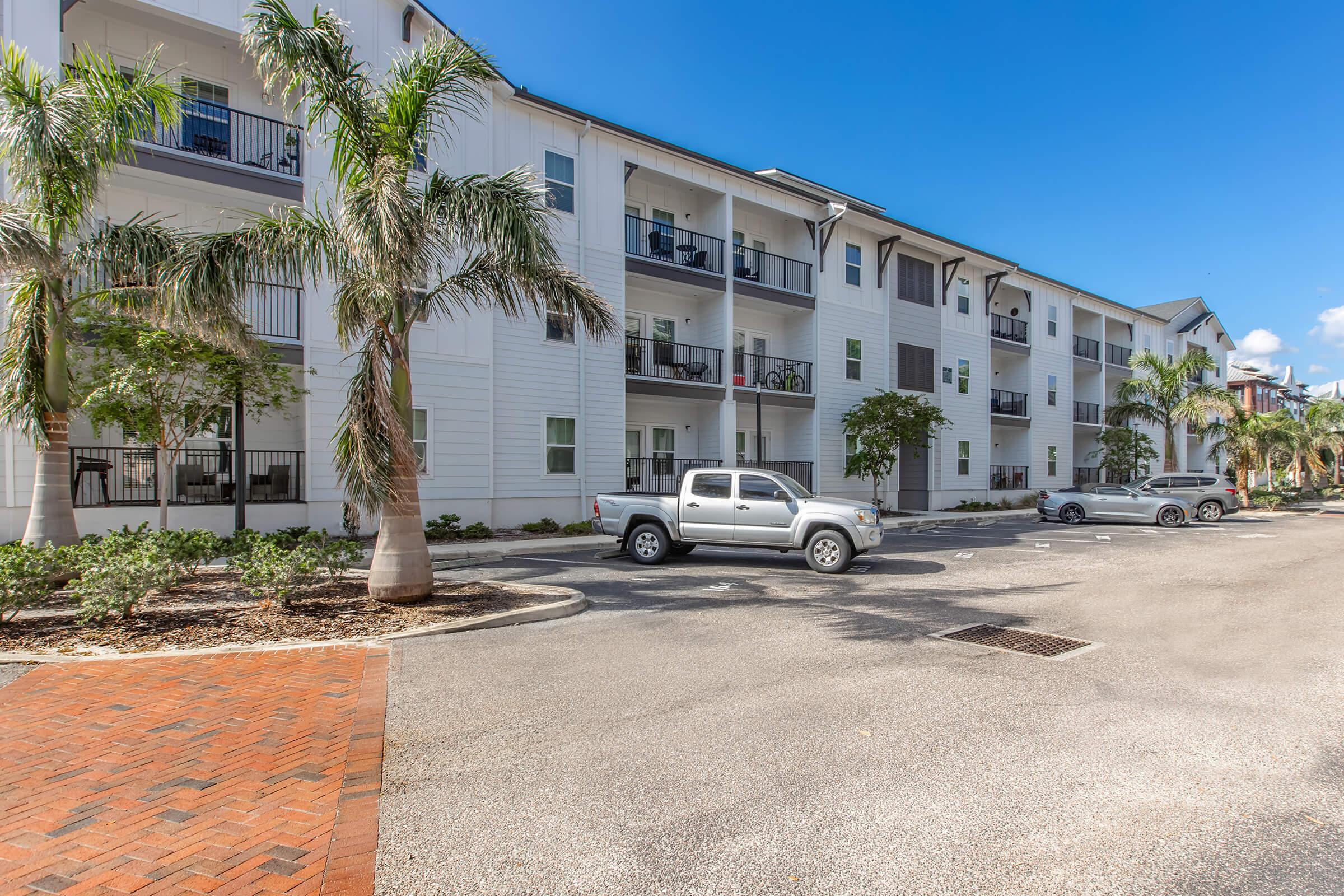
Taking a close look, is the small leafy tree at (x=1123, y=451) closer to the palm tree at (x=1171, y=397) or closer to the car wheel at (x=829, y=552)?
the palm tree at (x=1171, y=397)

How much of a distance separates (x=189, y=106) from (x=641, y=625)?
15.8 m

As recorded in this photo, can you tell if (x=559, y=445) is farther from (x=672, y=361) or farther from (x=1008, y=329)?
(x=1008, y=329)

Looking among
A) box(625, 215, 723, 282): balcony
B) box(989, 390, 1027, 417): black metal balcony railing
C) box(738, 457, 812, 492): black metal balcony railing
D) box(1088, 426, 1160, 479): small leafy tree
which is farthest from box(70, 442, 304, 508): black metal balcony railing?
box(1088, 426, 1160, 479): small leafy tree

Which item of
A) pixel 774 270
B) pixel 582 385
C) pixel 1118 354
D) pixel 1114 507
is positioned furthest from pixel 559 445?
pixel 1118 354

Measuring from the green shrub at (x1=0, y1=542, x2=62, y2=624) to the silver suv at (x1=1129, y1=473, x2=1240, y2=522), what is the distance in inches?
1086

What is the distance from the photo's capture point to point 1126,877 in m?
3.12

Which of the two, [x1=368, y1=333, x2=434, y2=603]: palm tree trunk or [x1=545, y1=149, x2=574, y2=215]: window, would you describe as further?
[x1=545, y1=149, x2=574, y2=215]: window

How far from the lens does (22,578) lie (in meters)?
7.27

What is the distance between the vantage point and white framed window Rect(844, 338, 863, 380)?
26.3 metres

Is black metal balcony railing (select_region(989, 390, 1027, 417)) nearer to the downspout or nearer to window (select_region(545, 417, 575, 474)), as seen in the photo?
the downspout

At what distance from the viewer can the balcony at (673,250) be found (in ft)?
69.1

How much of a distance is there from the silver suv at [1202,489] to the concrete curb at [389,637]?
22576 mm

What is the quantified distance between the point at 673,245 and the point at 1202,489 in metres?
19.7

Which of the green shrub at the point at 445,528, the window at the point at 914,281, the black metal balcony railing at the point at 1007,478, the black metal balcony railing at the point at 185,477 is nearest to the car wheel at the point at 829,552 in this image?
the green shrub at the point at 445,528
